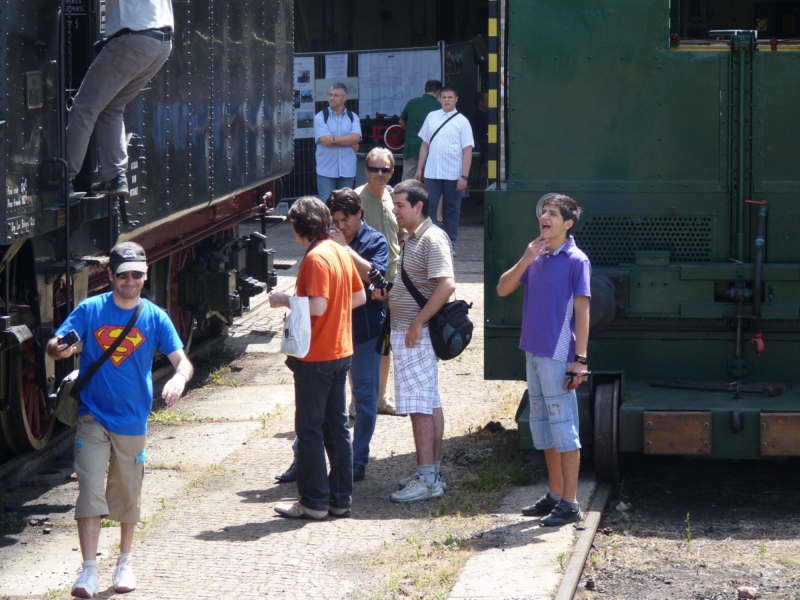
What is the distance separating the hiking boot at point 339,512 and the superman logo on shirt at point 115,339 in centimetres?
152

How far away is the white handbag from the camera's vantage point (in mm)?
5527

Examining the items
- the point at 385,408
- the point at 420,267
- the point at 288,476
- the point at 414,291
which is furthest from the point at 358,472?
the point at 385,408

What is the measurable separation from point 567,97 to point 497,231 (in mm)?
806

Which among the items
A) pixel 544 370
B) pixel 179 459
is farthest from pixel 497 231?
pixel 179 459

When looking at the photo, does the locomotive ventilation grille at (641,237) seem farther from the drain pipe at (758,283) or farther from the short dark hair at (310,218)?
the short dark hair at (310,218)

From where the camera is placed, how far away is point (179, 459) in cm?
706

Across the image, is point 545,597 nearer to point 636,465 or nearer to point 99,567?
point 99,567

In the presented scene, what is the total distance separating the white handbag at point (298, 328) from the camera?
5527 millimetres

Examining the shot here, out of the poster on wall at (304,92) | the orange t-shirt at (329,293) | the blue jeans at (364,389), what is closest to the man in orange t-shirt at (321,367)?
the orange t-shirt at (329,293)

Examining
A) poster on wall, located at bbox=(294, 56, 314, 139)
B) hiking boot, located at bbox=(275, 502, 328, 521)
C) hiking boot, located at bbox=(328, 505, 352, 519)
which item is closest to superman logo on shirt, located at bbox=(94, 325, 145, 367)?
hiking boot, located at bbox=(275, 502, 328, 521)

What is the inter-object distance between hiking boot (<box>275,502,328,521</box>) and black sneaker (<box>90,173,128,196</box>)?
184 cm

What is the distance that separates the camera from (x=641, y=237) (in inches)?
257

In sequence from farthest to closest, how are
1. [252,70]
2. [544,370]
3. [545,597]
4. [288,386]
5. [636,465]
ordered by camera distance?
[252,70]
[288,386]
[636,465]
[544,370]
[545,597]

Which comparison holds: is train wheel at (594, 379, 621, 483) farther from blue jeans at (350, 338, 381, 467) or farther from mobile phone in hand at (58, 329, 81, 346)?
mobile phone in hand at (58, 329, 81, 346)
